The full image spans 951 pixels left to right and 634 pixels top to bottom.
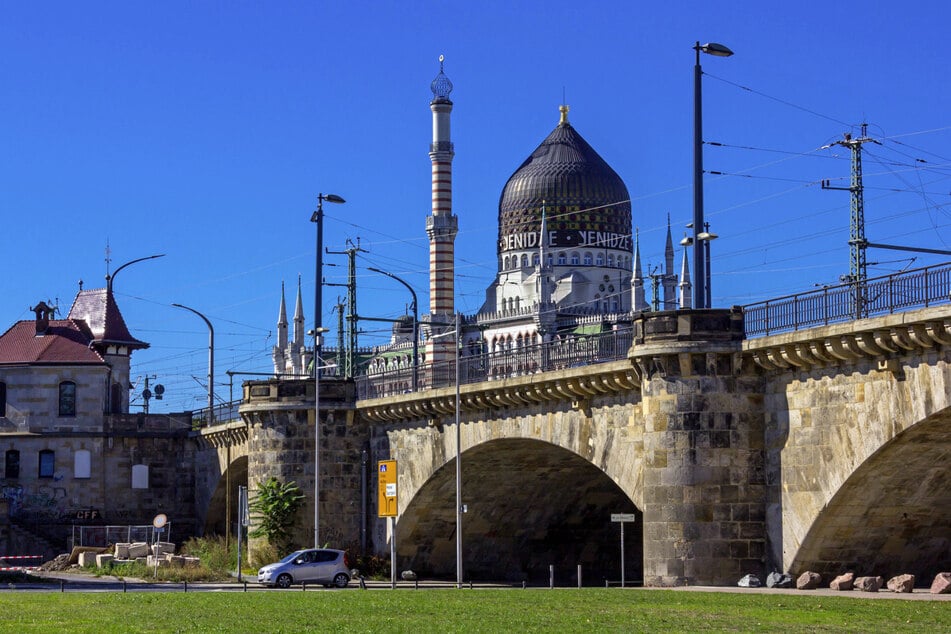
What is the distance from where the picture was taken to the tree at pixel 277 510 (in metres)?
56.3

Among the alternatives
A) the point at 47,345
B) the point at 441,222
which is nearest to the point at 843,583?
the point at 47,345

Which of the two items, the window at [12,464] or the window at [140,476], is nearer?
the window at [12,464]

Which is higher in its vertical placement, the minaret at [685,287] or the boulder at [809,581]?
the minaret at [685,287]

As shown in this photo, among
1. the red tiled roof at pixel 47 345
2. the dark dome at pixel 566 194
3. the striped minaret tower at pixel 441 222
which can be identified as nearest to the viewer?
the red tiled roof at pixel 47 345

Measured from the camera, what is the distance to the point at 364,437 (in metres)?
57.8

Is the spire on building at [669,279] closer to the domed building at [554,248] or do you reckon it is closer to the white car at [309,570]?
the domed building at [554,248]

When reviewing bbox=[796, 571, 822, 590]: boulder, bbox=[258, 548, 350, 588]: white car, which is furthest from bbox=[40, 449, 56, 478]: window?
bbox=[796, 571, 822, 590]: boulder

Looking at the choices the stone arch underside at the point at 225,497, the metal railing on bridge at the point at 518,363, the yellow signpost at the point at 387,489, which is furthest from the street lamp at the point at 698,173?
the stone arch underside at the point at 225,497

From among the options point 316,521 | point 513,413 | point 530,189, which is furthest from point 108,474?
point 530,189

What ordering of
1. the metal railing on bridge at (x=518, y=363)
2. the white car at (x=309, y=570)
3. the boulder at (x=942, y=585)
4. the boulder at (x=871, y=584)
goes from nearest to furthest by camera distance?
the boulder at (x=942, y=585) < the boulder at (x=871, y=584) < the metal railing on bridge at (x=518, y=363) < the white car at (x=309, y=570)

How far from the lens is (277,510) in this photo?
56344 millimetres

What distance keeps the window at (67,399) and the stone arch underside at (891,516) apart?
49343 millimetres

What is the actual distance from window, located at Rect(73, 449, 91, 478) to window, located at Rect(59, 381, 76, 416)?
191 centimetres

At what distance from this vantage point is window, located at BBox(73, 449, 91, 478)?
255 ft
